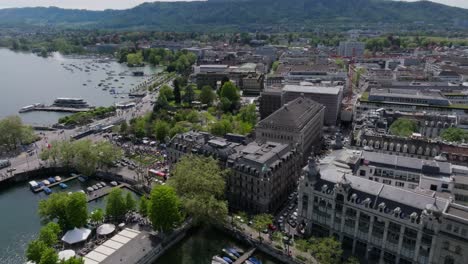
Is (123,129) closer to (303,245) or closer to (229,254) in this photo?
(229,254)

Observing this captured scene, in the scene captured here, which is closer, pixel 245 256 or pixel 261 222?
pixel 245 256

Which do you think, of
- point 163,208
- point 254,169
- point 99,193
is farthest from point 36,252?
point 254,169

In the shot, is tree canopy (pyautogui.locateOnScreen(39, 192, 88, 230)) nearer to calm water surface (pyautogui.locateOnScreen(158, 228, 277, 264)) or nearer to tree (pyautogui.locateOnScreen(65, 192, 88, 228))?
tree (pyautogui.locateOnScreen(65, 192, 88, 228))

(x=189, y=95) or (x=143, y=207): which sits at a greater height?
(x=189, y=95)

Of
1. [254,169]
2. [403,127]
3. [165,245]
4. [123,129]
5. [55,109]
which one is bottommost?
[165,245]

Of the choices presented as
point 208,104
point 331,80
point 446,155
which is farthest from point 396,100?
point 208,104
